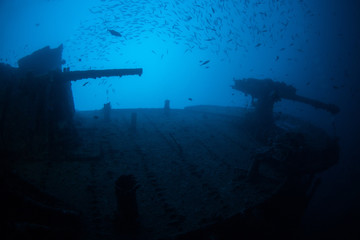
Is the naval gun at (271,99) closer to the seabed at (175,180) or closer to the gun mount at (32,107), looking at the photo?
the seabed at (175,180)

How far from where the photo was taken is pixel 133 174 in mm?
6219

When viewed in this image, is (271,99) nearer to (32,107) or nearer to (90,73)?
(90,73)

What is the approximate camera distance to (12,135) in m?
6.34

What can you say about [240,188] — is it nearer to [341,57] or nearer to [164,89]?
[341,57]

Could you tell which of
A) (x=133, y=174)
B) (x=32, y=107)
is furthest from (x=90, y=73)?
(x=133, y=174)

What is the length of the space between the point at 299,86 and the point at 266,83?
61056 mm

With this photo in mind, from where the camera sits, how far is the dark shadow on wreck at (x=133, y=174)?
3602mm

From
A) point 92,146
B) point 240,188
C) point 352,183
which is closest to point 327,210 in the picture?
point 352,183

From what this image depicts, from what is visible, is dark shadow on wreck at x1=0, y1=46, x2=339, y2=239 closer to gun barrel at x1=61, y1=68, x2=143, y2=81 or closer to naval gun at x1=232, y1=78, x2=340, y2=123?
gun barrel at x1=61, y1=68, x2=143, y2=81

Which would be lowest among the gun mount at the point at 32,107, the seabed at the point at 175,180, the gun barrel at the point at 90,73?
the seabed at the point at 175,180

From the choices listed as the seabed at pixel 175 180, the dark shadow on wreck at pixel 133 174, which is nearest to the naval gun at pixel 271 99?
the dark shadow on wreck at pixel 133 174

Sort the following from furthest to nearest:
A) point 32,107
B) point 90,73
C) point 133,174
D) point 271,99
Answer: point 271,99 < point 90,73 < point 32,107 < point 133,174

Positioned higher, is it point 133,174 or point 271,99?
point 271,99

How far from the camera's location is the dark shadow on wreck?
3.60m
